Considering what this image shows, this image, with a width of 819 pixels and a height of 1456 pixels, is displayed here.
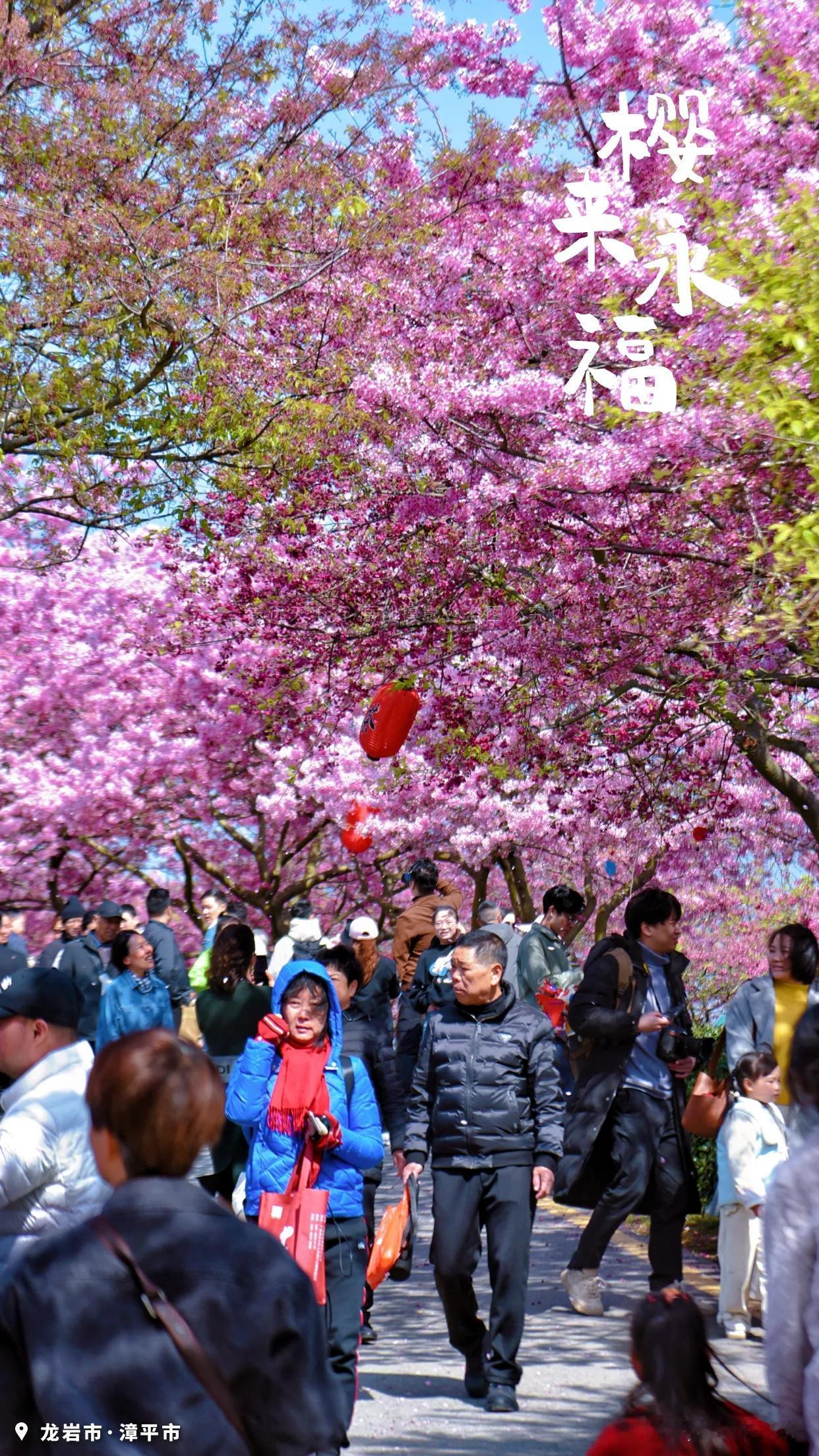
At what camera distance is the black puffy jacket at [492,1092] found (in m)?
6.38

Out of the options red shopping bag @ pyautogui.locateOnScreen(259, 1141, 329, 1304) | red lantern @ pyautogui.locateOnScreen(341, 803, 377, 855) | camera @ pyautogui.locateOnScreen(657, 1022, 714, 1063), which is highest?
red lantern @ pyautogui.locateOnScreen(341, 803, 377, 855)

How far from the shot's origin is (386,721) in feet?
36.9

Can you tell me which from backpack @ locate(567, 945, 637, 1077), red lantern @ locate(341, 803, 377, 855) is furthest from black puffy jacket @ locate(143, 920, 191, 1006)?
red lantern @ locate(341, 803, 377, 855)

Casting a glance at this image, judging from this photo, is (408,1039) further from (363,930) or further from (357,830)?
(357,830)

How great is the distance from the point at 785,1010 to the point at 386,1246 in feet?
6.95

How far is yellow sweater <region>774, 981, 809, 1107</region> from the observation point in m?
7.22

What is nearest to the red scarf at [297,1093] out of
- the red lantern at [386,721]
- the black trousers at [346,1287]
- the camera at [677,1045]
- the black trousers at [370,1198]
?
the black trousers at [346,1287]

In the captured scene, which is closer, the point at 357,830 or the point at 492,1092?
the point at 492,1092

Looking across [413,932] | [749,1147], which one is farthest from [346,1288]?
[413,932]

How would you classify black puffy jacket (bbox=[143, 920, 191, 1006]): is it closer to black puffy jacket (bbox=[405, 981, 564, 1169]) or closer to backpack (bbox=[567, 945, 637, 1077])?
backpack (bbox=[567, 945, 637, 1077])

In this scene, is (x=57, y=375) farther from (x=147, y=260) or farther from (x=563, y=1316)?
(x=563, y=1316)

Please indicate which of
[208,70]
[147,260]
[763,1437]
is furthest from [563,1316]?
[208,70]

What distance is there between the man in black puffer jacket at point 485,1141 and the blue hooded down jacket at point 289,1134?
71 centimetres

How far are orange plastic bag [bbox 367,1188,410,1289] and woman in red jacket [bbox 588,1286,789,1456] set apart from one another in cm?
377
